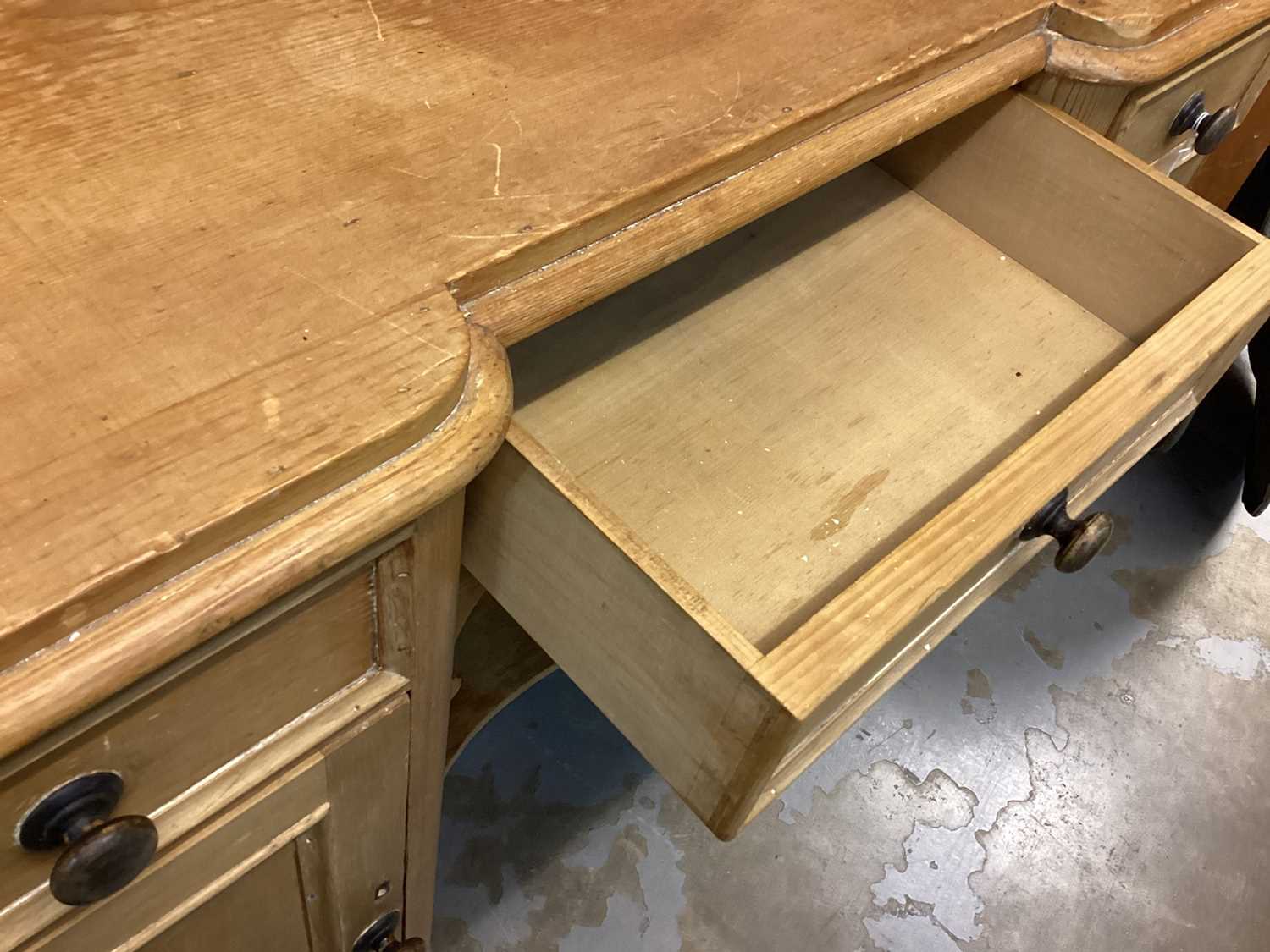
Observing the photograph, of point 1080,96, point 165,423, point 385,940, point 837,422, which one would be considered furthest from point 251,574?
point 1080,96

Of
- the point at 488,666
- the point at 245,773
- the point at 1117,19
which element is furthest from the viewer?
the point at 488,666

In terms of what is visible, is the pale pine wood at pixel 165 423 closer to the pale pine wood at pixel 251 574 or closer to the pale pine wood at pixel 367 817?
the pale pine wood at pixel 251 574

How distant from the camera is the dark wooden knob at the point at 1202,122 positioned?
84 cm

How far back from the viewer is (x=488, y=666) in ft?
3.07

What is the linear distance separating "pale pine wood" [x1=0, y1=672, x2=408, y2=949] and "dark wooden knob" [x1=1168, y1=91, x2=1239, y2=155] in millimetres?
748

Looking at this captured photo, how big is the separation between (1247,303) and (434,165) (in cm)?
45

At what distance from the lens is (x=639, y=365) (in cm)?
66

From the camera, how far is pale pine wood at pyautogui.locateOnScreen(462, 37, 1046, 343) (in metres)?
0.45

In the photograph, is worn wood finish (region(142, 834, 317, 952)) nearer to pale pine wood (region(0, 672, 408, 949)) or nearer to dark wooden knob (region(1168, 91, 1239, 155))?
pale pine wood (region(0, 672, 408, 949))

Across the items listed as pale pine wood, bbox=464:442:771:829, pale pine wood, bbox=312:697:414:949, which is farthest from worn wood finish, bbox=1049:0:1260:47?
pale pine wood, bbox=312:697:414:949

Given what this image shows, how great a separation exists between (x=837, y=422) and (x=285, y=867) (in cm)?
40

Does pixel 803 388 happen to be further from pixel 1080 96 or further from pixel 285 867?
pixel 285 867

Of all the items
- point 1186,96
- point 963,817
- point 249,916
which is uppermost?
point 1186,96

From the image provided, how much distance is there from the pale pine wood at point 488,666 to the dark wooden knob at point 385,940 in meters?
0.16
